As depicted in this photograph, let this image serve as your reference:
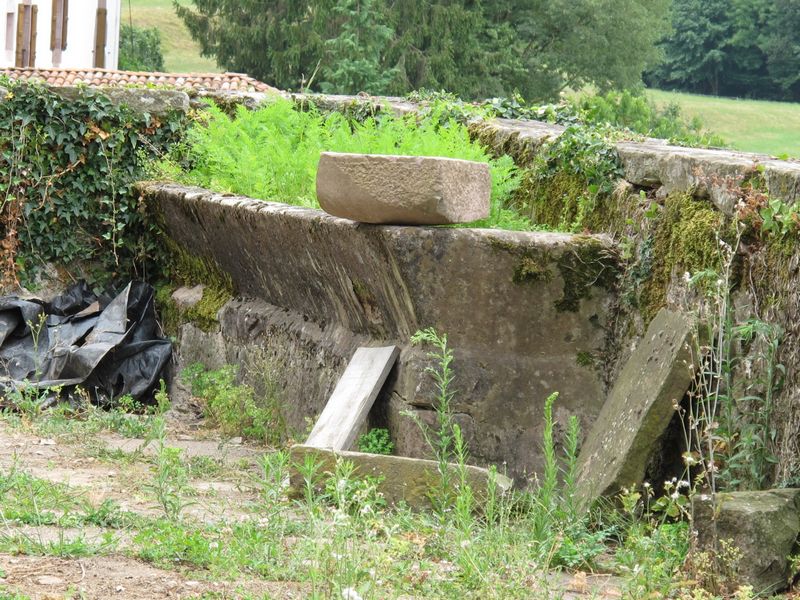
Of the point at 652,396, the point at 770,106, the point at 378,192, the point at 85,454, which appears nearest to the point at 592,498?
the point at 652,396

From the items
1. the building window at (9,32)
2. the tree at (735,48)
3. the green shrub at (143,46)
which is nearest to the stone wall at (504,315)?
the building window at (9,32)

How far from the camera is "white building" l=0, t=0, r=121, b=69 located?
31859mm

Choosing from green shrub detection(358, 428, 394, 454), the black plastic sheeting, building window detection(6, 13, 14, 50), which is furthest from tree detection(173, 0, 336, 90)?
green shrub detection(358, 428, 394, 454)

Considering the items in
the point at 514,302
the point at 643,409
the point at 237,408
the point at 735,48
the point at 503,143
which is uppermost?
the point at 503,143

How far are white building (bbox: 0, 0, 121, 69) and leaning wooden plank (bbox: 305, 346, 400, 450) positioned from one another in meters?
27.6

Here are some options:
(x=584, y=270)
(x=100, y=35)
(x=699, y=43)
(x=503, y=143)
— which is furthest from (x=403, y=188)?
(x=699, y=43)

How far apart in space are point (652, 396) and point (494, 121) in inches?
152

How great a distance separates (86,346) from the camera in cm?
935

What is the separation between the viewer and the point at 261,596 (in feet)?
12.3

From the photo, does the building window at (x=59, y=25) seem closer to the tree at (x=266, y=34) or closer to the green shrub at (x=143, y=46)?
the tree at (x=266, y=34)

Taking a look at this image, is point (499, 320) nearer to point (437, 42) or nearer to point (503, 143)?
point (503, 143)

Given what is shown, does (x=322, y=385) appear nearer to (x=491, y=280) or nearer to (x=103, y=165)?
(x=491, y=280)

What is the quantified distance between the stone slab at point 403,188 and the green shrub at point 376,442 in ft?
3.64

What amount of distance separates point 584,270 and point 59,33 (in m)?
29.6
